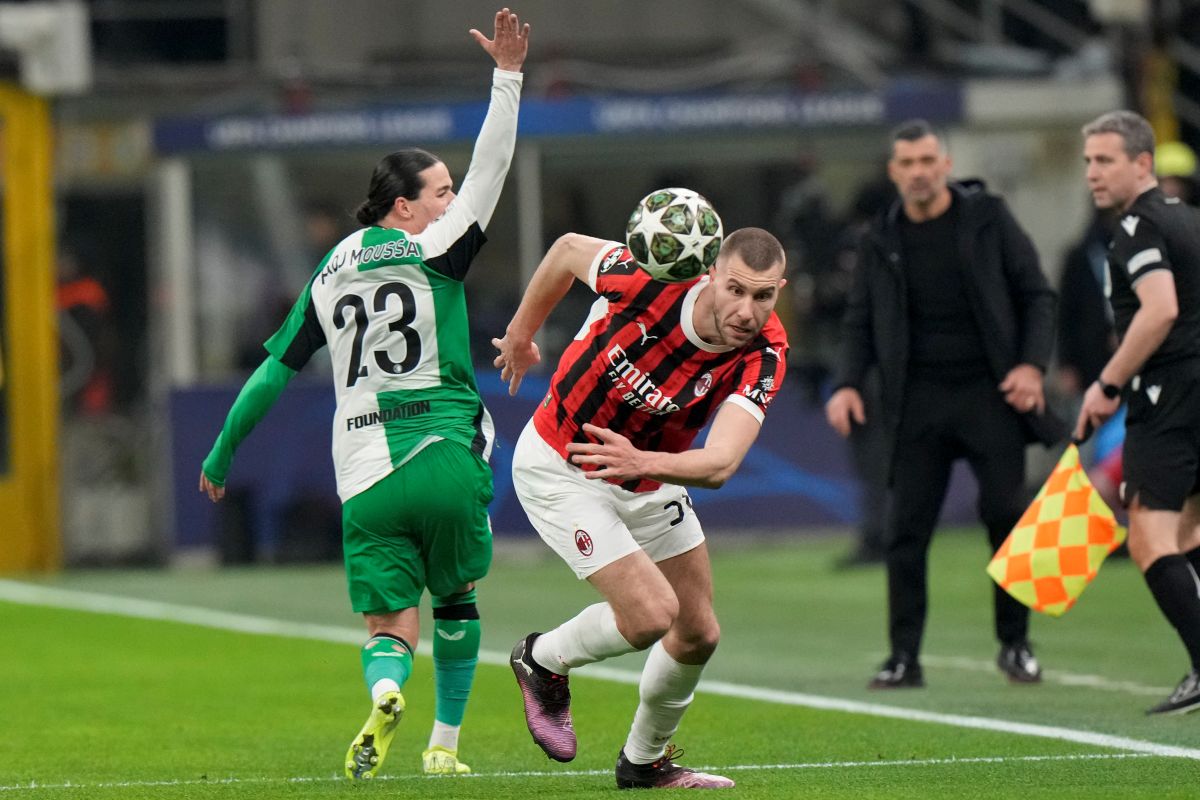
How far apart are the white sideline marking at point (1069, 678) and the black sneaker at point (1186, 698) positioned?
2.37 feet

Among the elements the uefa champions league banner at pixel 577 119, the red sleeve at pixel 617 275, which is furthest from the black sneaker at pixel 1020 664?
the uefa champions league banner at pixel 577 119

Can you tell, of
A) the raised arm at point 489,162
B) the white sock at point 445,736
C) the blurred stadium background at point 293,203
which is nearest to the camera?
the raised arm at point 489,162

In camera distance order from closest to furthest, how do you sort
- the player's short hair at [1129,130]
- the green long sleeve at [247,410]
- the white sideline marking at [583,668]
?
the green long sleeve at [247,410]
the white sideline marking at [583,668]
the player's short hair at [1129,130]

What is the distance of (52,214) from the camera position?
1858cm

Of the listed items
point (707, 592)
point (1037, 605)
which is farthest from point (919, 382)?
→ point (707, 592)

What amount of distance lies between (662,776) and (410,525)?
3.76 feet

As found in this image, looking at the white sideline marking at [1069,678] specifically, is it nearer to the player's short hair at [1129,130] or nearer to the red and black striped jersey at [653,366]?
the player's short hair at [1129,130]

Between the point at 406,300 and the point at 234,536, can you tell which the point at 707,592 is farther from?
the point at 234,536

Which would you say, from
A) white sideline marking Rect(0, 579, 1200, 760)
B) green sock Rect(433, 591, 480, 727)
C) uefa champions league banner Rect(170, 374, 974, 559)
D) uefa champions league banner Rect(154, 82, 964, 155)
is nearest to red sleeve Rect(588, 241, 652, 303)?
green sock Rect(433, 591, 480, 727)

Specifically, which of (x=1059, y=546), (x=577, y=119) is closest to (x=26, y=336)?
(x=577, y=119)

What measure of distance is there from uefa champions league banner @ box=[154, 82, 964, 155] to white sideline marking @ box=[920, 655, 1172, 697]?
8.40m

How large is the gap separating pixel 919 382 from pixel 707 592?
9.97 feet

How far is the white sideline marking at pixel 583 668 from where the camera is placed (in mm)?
8145

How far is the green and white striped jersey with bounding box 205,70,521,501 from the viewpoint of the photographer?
7512mm
